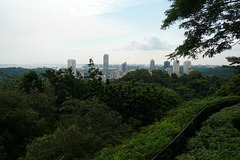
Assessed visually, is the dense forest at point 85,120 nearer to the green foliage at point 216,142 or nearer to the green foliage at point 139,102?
the green foliage at point 139,102

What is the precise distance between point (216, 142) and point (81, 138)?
3.38 meters

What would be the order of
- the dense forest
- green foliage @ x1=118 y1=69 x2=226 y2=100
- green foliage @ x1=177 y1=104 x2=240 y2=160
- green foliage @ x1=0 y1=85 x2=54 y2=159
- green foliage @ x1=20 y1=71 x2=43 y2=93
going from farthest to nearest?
green foliage @ x1=118 y1=69 x2=226 y2=100, green foliage @ x1=20 y1=71 x2=43 y2=93, green foliage @ x1=0 y1=85 x2=54 y2=159, the dense forest, green foliage @ x1=177 y1=104 x2=240 y2=160

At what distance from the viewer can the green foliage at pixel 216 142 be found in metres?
2.75

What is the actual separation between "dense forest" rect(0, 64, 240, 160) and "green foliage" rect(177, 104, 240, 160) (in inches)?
11.7

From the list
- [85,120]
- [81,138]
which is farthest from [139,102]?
[81,138]

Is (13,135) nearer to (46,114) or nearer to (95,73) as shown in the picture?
(46,114)

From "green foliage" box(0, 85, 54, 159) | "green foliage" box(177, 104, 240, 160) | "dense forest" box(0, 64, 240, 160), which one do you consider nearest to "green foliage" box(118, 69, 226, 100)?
"dense forest" box(0, 64, 240, 160)

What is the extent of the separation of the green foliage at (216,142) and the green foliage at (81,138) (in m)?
2.75

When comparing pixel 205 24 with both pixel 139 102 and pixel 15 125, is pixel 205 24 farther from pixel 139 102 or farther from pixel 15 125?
pixel 15 125

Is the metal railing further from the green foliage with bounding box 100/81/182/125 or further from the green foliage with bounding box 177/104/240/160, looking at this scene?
the green foliage with bounding box 100/81/182/125

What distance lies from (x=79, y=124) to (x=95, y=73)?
206 inches

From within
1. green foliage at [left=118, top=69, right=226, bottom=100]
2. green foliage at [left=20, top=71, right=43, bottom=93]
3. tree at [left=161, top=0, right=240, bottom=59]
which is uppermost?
tree at [left=161, top=0, right=240, bottom=59]

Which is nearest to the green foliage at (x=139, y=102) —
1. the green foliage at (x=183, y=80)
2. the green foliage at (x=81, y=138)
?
the green foliage at (x=81, y=138)

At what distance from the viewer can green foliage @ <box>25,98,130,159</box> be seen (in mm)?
4160
